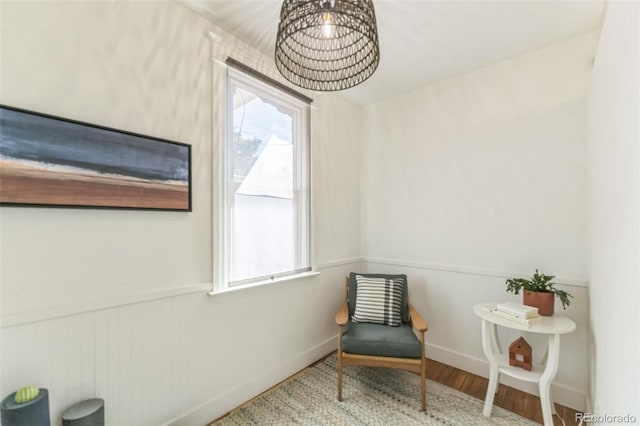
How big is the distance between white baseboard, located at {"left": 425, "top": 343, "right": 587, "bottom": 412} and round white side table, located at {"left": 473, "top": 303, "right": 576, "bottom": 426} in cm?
19

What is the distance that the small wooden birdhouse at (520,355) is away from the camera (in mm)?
1841

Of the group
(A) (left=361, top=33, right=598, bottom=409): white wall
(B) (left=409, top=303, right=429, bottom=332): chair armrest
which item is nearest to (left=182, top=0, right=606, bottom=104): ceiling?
(A) (left=361, top=33, right=598, bottom=409): white wall

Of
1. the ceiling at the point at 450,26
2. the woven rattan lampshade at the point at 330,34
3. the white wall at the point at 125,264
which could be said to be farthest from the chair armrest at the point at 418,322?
the ceiling at the point at 450,26

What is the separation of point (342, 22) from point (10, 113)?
4.55 feet

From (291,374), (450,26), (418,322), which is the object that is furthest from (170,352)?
(450,26)

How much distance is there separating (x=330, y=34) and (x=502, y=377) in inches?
108

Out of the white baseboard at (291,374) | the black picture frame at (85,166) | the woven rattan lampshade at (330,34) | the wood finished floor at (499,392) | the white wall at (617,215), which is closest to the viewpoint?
the white wall at (617,215)

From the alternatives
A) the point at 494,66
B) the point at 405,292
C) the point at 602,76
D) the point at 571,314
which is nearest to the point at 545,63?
the point at 494,66

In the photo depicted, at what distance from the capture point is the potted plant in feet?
5.95

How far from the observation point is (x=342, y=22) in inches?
42.6

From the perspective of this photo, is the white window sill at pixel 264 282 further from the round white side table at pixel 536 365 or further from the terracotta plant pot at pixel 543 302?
the terracotta plant pot at pixel 543 302

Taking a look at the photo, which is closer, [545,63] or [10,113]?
[10,113]

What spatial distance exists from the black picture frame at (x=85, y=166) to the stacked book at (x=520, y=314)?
7.04ft

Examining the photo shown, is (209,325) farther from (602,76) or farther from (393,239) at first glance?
(602,76)
